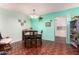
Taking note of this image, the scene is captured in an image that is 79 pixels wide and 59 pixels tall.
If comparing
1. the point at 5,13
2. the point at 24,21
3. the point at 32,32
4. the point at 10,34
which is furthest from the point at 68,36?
the point at 5,13

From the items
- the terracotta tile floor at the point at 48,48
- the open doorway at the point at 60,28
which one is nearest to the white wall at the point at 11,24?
the terracotta tile floor at the point at 48,48

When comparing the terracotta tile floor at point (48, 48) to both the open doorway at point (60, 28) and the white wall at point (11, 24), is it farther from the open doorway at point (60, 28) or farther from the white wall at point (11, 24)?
the white wall at point (11, 24)

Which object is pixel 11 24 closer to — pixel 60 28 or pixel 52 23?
pixel 52 23

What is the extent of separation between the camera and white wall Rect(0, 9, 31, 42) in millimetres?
2559

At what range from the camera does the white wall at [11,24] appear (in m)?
2.56

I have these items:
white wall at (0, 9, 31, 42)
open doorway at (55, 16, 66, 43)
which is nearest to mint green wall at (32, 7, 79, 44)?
open doorway at (55, 16, 66, 43)

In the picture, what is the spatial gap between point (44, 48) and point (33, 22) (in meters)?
0.78

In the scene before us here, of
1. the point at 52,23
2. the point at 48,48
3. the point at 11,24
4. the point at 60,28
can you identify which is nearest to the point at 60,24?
the point at 60,28

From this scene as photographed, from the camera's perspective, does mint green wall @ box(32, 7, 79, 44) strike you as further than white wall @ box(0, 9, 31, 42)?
Yes

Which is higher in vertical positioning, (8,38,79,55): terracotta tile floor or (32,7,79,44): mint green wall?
(32,7,79,44): mint green wall

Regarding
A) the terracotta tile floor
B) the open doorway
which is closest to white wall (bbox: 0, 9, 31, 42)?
the terracotta tile floor

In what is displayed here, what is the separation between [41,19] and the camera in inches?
→ 107

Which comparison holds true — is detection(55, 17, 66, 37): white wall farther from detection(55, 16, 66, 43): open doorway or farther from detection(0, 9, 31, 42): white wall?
detection(0, 9, 31, 42): white wall

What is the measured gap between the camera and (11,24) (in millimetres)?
2791
